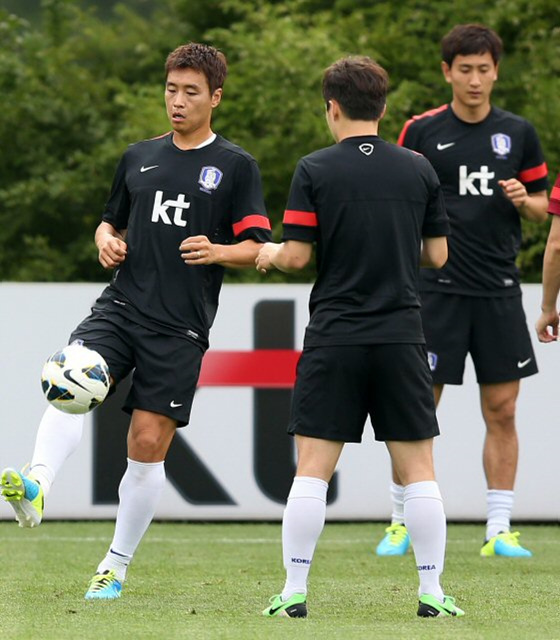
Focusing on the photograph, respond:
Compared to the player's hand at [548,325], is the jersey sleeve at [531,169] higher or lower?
higher

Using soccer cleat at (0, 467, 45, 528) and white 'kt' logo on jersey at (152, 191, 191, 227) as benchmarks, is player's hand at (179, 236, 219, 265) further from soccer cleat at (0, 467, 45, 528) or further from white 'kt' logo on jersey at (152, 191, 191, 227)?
soccer cleat at (0, 467, 45, 528)

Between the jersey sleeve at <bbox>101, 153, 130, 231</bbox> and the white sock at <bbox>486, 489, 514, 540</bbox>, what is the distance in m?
2.79

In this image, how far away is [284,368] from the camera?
9.83 meters

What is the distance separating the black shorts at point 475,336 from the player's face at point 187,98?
221 centimetres

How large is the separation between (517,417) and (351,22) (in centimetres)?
622

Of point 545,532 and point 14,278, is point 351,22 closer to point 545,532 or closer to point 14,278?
point 14,278

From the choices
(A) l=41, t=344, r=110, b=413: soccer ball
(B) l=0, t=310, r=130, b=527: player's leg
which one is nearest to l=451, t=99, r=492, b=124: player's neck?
(B) l=0, t=310, r=130, b=527: player's leg

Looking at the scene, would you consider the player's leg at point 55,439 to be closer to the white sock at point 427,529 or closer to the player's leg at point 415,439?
the player's leg at point 415,439

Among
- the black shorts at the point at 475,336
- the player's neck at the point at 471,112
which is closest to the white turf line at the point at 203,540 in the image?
the black shorts at the point at 475,336

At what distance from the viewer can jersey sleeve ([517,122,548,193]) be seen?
807 centimetres

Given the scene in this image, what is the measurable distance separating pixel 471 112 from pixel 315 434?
10.1 ft

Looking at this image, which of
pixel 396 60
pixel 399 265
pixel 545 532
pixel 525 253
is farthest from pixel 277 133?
pixel 399 265

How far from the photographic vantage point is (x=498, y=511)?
26.4 ft

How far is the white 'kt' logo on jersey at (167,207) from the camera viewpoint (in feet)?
20.2
